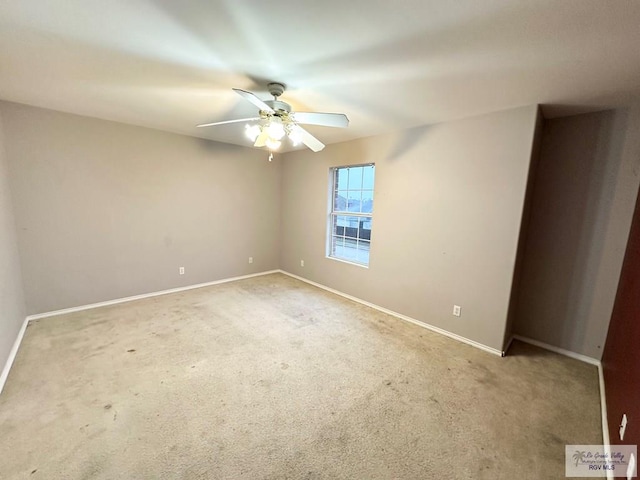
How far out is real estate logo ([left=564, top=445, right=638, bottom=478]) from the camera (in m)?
1.29

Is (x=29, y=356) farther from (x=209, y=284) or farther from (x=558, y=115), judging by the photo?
(x=558, y=115)

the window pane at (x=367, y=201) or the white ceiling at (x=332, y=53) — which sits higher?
the white ceiling at (x=332, y=53)

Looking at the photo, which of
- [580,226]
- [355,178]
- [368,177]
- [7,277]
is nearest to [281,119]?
[368,177]

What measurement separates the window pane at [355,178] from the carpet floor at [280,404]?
2055mm

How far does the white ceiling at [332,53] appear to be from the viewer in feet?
4.14

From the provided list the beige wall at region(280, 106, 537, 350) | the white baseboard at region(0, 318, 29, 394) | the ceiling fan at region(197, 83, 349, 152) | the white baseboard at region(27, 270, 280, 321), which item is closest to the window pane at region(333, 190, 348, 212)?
the beige wall at region(280, 106, 537, 350)

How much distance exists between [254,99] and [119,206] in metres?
2.73

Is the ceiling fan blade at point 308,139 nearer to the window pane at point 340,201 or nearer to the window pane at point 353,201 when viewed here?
the window pane at point 353,201

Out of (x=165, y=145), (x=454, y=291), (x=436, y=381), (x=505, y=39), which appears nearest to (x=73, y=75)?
(x=165, y=145)

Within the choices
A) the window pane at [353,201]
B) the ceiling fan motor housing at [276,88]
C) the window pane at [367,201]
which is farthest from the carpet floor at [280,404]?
the ceiling fan motor housing at [276,88]

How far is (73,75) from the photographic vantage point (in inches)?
80.7

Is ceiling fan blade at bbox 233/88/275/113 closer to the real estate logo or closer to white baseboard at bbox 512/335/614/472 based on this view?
the real estate logo

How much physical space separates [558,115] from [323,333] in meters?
3.19

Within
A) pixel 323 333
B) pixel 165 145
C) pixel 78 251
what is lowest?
pixel 323 333
